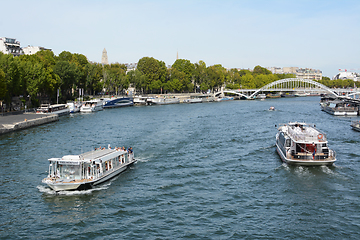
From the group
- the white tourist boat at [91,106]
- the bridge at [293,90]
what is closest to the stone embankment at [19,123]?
the white tourist boat at [91,106]

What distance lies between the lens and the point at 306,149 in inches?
1153

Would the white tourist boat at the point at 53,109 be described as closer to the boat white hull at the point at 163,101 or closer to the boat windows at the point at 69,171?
the boat white hull at the point at 163,101

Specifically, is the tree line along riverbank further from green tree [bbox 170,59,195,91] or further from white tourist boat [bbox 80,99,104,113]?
white tourist boat [bbox 80,99,104,113]

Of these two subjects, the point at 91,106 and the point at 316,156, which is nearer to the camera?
the point at 316,156

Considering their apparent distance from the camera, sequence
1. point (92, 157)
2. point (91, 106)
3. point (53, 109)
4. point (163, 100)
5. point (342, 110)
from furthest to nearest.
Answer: point (163, 100) < point (91, 106) < point (342, 110) < point (53, 109) < point (92, 157)

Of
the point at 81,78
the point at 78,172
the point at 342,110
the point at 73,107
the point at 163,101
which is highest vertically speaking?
the point at 81,78

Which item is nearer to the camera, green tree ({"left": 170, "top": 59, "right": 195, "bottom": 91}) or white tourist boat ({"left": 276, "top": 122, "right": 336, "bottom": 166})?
white tourist boat ({"left": 276, "top": 122, "right": 336, "bottom": 166})

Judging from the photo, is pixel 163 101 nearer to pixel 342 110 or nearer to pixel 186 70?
pixel 186 70

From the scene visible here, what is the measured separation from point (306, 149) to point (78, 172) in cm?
1836

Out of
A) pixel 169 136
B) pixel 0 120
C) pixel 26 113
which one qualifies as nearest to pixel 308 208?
pixel 169 136

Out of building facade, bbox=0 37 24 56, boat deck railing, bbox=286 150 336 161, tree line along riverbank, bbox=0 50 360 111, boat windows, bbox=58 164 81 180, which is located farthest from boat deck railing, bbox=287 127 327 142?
building facade, bbox=0 37 24 56

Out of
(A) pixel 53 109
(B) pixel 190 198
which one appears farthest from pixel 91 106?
(B) pixel 190 198

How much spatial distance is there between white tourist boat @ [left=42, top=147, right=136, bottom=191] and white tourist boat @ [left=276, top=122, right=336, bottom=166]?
14.7 metres

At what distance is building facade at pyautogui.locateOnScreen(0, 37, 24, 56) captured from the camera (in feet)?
341
